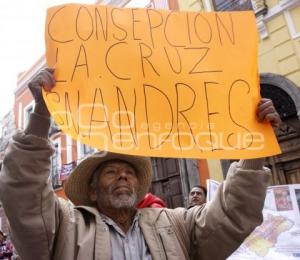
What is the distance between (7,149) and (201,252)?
97cm

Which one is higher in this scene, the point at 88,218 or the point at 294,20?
the point at 294,20

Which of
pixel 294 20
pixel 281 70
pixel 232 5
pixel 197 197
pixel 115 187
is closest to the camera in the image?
pixel 115 187

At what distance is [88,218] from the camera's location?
1742 mm

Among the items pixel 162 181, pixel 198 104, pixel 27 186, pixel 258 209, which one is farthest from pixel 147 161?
pixel 162 181

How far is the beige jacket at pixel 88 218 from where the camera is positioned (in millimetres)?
1479

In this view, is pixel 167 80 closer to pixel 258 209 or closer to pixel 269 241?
pixel 258 209

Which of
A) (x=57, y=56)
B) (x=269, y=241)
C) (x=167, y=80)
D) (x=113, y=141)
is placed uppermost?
(x=57, y=56)

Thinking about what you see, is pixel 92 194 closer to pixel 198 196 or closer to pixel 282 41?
pixel 198 196

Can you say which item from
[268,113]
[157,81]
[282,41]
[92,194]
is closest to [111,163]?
[92,194]

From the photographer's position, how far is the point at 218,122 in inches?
69.2

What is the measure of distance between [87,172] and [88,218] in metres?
0.36

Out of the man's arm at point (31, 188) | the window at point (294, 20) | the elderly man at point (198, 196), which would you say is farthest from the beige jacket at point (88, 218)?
the window at point (294, 20)

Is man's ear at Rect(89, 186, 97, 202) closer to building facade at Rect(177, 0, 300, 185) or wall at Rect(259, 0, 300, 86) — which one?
building facade at Rect(177, 0, 300, 185)

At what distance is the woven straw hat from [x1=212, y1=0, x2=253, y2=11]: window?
6.08 meters
